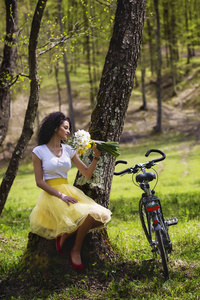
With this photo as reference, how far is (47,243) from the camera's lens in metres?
4.39

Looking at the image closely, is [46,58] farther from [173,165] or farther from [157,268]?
[173,165]

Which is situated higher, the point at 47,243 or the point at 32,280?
the point at 47,243

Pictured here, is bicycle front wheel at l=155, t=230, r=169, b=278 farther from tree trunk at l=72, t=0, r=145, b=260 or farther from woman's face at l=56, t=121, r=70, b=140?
woman's face at l=56, t=121, r=70, b=140

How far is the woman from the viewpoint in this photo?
3.96m

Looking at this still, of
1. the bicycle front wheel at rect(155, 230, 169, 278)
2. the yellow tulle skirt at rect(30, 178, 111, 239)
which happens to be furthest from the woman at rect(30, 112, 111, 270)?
the bicycle front wheel at rect(155, 230, 169, 278)

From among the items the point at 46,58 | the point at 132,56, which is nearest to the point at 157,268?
the point at 132,56

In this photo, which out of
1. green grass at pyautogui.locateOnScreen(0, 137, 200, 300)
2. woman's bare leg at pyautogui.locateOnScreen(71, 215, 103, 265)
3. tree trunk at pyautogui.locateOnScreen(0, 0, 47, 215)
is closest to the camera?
green grass at pyautogui.locateOnScreen(0, 137, 200, 300)

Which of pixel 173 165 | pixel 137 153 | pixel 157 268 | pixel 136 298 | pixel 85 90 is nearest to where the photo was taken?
pixel 136 298

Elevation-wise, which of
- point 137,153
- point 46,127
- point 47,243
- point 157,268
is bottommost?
point 137,153

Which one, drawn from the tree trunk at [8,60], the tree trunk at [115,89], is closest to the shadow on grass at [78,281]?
the tree trunk at [115,89]

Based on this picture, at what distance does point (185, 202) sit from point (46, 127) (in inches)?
221

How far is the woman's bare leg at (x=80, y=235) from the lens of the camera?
4063mm

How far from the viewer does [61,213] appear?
3955 millimetres

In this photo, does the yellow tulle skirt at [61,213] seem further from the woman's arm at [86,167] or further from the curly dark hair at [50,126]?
the curly dark hair at [50,126]
